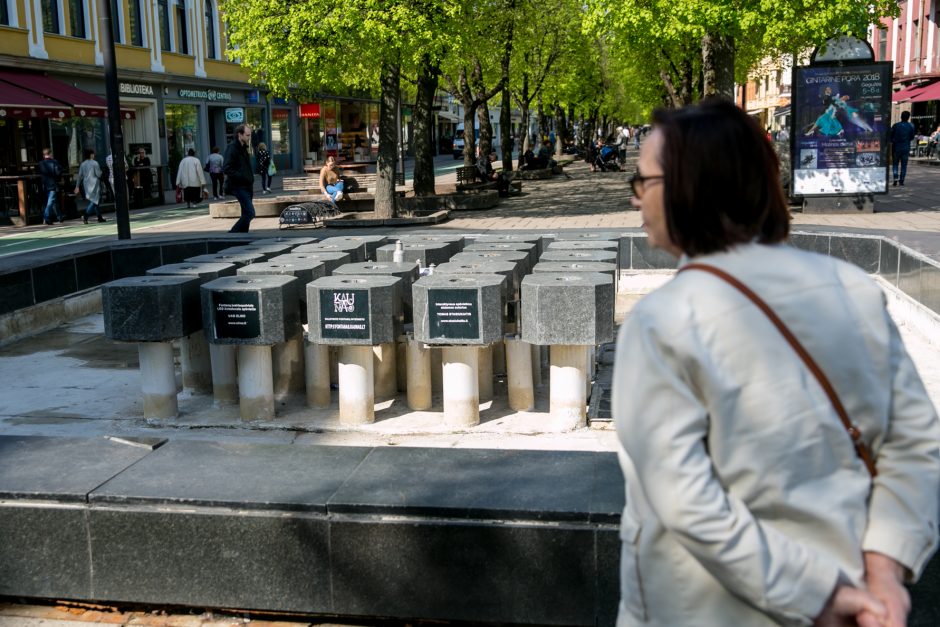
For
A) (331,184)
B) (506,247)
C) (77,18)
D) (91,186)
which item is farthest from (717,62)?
(77,18)

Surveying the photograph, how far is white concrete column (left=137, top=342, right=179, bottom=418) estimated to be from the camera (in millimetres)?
8102

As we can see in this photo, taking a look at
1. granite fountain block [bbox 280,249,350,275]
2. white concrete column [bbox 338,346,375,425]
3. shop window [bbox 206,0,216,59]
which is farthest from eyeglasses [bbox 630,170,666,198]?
shop window [bbox 206,0,216,59]

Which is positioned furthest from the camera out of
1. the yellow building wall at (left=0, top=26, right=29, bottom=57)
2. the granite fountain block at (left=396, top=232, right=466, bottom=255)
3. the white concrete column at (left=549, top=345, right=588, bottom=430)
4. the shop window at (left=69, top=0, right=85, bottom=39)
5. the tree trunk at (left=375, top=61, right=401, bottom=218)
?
the shop window at (left=69, top=0, right=85, bottom=39)

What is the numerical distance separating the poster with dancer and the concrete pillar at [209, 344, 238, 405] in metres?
13.1

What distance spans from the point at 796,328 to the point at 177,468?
9.06 ft

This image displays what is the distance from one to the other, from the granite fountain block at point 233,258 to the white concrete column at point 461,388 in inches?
111

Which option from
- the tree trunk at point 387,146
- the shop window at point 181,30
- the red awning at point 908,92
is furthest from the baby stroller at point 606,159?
the tree trunk at point 387,146

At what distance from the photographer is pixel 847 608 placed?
1785 mm

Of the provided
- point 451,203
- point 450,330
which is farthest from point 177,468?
point 451,203

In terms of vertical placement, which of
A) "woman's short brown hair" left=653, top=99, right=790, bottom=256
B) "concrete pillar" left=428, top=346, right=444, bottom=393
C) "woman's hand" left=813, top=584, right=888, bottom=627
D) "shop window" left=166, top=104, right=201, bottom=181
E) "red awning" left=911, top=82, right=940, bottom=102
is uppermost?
"red awning" left=911, top=82, right=940, bottom=102

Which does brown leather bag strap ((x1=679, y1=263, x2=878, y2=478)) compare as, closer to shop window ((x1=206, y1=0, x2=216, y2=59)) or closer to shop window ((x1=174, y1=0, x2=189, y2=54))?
shop window ((x1=174, y1=0, x2=189, y2=54))

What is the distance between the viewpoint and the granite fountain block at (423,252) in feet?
33.3

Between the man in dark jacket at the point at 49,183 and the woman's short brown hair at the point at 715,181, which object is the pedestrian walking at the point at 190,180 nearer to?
the man in dark jacket at the point at 49,183

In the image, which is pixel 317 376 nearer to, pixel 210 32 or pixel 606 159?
pixel 210 32
